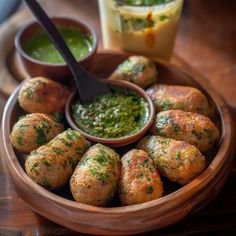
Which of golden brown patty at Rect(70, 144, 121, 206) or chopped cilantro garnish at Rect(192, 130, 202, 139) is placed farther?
chopped cilantro garnish at Rect(192, 130, 202, 139)

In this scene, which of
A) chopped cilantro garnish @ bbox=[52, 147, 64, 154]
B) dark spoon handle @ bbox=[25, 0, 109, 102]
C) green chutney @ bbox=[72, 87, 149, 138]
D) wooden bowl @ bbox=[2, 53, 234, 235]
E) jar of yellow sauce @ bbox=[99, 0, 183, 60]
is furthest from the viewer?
jar of yellow sauce @ bbox=[99, 0, 183, 60]

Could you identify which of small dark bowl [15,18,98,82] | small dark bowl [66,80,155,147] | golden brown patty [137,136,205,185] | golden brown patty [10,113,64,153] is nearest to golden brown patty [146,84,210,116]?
small dark bowl [66,80,155,147]

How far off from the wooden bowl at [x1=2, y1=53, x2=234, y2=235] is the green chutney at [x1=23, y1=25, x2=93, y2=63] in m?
0.40

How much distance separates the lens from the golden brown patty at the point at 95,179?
1237 mm

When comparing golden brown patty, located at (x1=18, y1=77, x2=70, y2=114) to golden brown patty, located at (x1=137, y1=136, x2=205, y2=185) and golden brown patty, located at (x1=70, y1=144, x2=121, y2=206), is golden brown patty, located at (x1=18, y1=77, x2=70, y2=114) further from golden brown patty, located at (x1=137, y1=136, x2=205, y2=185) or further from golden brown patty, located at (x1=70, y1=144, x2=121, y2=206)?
golden brown patty, located at (x1=137, y1=136, x2=205, y2=185)

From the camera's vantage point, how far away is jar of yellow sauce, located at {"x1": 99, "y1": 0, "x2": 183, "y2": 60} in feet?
5.78

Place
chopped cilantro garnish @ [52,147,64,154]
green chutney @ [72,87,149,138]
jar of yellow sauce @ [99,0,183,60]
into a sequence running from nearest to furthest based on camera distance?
chopped cilantro garnish @ [52,147,64,154] → green chutney @ [72,87,149,138] → jar of yellow sauce @ [99,0,183,60]

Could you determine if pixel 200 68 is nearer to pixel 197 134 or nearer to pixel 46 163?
pixel 197 134

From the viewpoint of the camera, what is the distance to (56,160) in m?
1.30

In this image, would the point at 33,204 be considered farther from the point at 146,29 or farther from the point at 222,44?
the point at 222,44

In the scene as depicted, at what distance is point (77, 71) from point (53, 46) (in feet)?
0.94

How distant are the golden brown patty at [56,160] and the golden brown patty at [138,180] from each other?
15 centimetres

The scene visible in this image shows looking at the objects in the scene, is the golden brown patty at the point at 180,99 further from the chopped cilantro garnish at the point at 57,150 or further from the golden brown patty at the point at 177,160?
the chopped cilantro garnish at the point at 57,150

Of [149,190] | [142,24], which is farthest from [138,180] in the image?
[142,24]
